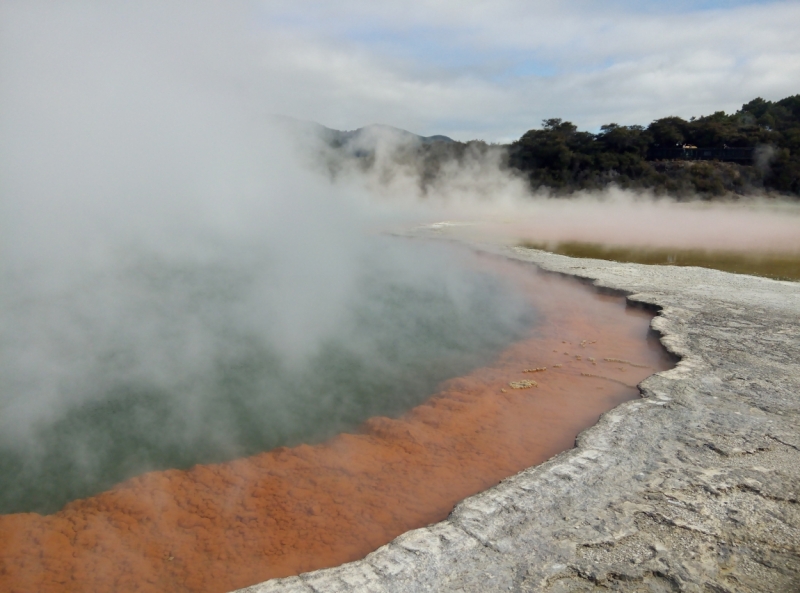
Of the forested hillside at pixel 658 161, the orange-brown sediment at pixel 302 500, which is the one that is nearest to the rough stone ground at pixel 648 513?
the orange-brown sediment at pixel 302 500

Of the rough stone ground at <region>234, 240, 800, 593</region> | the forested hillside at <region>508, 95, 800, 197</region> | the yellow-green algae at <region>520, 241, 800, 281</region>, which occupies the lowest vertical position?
the rough stone ground at <region>234, 240, 800, 593</region>

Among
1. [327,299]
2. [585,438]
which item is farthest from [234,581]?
[327,299]

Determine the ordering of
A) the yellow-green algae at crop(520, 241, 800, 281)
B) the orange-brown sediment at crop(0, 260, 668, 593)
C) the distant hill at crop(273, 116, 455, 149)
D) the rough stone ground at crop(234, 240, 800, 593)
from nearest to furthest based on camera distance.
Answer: the rough stone ground at crop(234, 240, 800, 593) → the orange-brown sediment at crop(0, 260, 668, 593) → the yellow-green algae at crop(520, 241, 800, 281) → the distant hill at crop(273, 116, 455, 149)

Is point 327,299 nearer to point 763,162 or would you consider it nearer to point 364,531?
point 364,531

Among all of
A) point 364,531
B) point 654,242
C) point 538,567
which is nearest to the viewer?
point 538,567

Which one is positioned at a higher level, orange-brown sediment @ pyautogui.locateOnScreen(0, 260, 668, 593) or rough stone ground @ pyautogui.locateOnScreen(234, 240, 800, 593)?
rough stone ground @ pyautogui.locateOnScreen(234, 240, 800, 593)

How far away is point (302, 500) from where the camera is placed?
8.07ft

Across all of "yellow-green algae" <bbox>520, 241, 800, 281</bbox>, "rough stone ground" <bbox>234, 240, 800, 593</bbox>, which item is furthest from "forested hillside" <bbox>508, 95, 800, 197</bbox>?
"rough stone ground" <bbox>234, 240, 800, 593</bbox>

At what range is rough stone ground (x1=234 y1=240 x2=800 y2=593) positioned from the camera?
179 cm

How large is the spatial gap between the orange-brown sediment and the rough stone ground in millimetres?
245

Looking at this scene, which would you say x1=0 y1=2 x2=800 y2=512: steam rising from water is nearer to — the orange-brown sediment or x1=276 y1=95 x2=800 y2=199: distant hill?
the orange-brown sediment

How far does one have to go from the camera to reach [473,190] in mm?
17062

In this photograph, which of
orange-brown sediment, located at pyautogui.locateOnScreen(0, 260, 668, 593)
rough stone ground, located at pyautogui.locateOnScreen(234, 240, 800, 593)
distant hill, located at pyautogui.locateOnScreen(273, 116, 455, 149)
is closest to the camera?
rough stone ground, located at pyautogui.locateOnScreen(234, 240, 800, 593)

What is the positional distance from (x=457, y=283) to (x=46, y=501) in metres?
4.51
